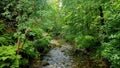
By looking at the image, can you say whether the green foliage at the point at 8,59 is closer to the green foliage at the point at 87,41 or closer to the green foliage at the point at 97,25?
the green foliage at the point at 97,25

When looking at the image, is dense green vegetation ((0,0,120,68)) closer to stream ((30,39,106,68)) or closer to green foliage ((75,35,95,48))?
green foliage ((75,35,95,48))

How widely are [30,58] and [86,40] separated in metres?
5.12

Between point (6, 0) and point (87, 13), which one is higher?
point (6, 0)

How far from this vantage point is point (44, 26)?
12.9m

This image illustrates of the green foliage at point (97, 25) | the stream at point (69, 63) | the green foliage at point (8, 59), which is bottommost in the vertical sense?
the stream at point (69, 63)

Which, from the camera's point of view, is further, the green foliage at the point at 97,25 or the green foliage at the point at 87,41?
the green foliage at the point at 87,41

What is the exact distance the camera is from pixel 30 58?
46.2ft

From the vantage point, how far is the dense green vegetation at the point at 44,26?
947 centimetres

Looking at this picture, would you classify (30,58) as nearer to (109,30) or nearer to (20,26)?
(20,26)

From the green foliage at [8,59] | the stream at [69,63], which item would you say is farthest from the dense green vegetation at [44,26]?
the stream at [69,63]

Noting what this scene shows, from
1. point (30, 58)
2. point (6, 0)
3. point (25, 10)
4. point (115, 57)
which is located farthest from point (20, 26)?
point (115, 57)

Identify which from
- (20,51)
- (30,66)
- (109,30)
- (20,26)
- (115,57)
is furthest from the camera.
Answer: (30,66)

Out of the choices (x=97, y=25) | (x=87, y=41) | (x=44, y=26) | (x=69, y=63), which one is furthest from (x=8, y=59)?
(x=87, y=41)

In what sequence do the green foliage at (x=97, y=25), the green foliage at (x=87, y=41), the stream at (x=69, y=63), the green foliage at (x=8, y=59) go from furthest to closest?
the green foliage at (x=87, y=41), the stream at (x=69, y=63), the green foliage at (x=8, y=59), the green foliage at (x=97, y=25)
